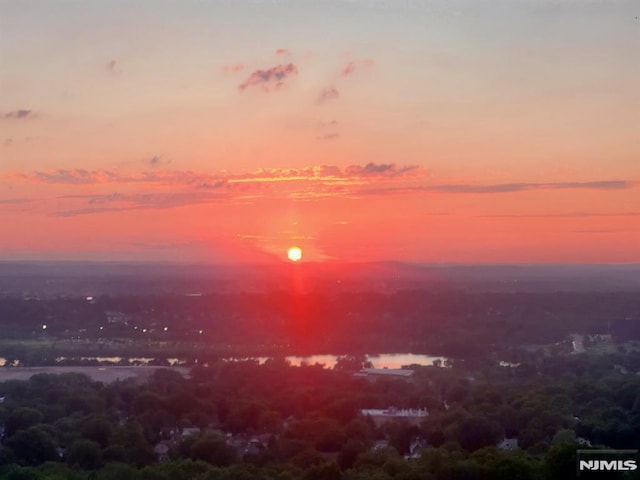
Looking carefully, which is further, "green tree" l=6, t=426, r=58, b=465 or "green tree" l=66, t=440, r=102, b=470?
"green tree" l=6, t=426, r=58, b=465

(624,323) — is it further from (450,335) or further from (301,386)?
(301,386)

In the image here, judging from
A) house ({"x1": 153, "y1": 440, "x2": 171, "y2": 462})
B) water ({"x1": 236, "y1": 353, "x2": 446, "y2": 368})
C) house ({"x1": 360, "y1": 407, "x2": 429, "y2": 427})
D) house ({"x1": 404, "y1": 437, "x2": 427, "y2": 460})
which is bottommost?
house ({"x1": 404, "y1": 437, "x2": 427, "y2": 460})

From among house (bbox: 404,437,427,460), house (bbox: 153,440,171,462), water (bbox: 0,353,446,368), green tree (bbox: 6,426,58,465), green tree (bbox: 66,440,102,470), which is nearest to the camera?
green tree (bbox: 66,440,102,470)

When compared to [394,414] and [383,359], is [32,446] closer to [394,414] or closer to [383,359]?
[394,414]

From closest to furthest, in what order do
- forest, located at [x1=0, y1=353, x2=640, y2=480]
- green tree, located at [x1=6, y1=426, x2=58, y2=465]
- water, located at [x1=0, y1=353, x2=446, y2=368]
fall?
forest, located at [x1=0, y1=353, x2=640, y2=480], green tree, located at [x1=6, y1=426, x2=58, y2=465], water, located at [x1=0, y1=353, x2=446, y2=368]

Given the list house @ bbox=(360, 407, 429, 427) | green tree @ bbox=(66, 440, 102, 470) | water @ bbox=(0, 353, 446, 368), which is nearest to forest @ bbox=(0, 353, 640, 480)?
green tree @ bbox=(66, 440, 102, 470)

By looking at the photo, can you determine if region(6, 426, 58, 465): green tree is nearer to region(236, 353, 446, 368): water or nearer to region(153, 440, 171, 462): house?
region(153, 440, 171, 462): house

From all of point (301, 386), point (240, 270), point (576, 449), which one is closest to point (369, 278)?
point (240, 270)

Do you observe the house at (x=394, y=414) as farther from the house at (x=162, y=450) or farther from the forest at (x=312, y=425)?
the house at (x=162, y=450)

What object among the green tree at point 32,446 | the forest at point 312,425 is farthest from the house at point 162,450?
the green tree at point 32,446

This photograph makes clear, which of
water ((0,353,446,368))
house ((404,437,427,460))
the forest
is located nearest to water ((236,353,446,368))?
water ((0,353,446,368))

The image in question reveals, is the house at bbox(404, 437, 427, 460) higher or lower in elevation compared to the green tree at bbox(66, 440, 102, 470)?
lower

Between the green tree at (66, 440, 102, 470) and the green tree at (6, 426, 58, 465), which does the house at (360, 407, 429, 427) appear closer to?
the green tree at (66, 440, 102, 470)
